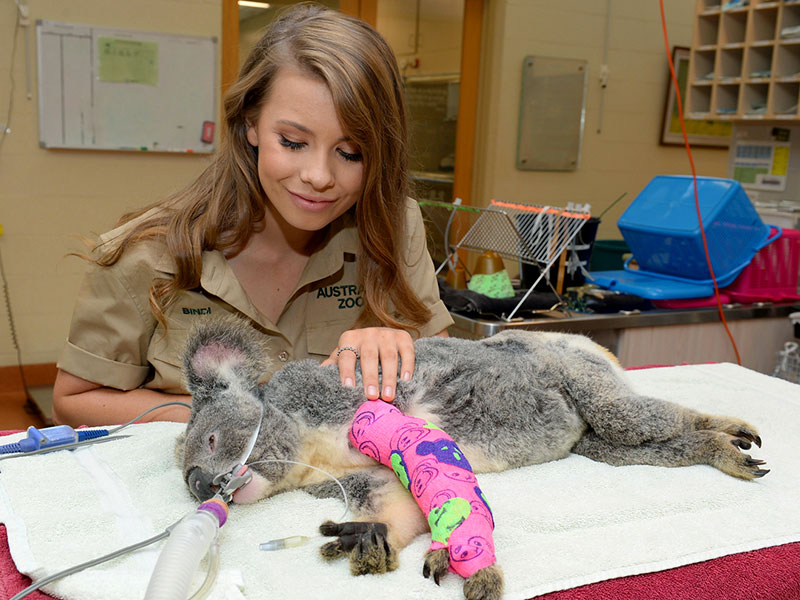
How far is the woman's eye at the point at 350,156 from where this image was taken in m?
1.25

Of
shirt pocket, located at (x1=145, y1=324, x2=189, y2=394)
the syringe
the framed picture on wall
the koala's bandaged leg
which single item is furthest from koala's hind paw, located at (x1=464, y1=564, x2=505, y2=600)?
the framed picture on wall

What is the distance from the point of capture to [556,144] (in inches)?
177

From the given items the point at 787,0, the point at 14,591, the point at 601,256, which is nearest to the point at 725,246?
the point at 787,0

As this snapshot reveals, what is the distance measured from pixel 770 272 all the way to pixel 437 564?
249 centimetres

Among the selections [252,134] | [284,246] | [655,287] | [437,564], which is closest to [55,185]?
[284,246]

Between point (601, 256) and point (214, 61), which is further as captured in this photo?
point (601, 256)

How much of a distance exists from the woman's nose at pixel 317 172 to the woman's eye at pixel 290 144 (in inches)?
1.2

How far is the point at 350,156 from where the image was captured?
1267 millimetres

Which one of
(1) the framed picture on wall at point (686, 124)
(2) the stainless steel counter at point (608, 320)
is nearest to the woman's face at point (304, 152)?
(2) the stainless steel counter at point (608, 320)

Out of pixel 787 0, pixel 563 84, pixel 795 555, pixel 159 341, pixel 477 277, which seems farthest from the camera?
pixel 563 84

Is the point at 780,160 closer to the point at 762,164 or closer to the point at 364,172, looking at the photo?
the point at 762,164

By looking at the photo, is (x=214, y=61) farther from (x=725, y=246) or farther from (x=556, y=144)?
(x=725, y=246)

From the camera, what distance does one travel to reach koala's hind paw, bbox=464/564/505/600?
759mm

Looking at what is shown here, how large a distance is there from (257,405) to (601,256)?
343 cm
